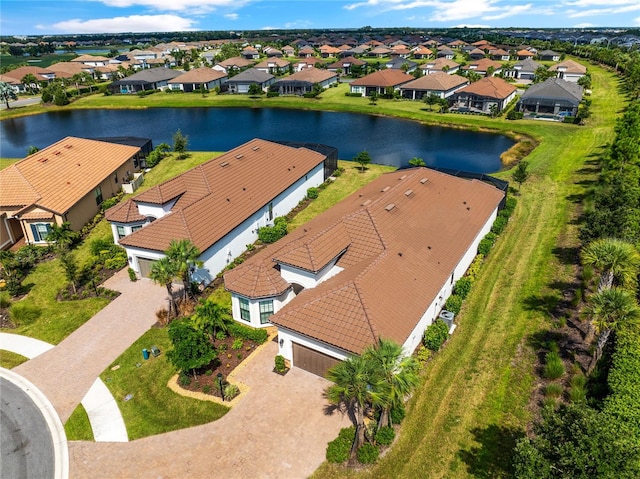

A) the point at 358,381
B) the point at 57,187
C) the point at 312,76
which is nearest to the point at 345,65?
the point at 312,76

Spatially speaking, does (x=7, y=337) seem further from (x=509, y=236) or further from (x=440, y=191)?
(x=509, y=236)

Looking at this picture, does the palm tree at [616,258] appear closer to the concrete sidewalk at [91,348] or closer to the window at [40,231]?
the concrete sidewalk at [91,348]

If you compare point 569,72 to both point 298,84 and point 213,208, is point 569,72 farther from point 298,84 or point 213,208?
point 213,208

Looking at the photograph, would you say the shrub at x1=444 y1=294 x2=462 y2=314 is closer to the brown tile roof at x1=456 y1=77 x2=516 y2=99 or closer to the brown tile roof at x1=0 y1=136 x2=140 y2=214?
the brown tile roof at x1=0 y1=136 x2=140 y2=214

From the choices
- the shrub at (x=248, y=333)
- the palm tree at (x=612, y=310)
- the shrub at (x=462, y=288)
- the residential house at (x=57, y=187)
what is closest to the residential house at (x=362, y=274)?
the shrub at (x=462, y=288)

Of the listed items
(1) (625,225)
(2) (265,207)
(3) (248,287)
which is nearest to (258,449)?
(3) (248,287)
